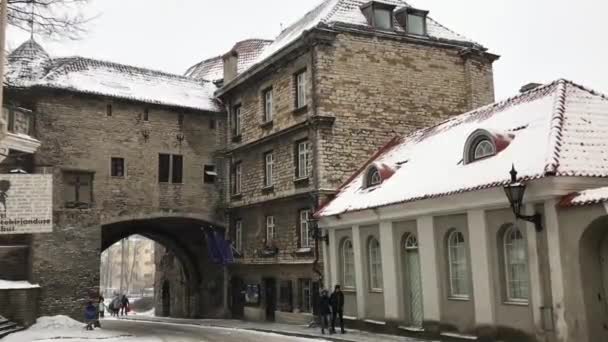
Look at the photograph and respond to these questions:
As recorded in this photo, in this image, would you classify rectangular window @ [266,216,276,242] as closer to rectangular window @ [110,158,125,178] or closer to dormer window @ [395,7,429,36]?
rectangular window @ [110,158,125,178]

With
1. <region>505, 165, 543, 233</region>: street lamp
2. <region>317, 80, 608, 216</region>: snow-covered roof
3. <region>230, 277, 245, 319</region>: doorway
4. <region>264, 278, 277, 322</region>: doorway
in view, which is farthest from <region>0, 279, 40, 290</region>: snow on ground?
<region>505, 165, 543, 233</region>: street lamp

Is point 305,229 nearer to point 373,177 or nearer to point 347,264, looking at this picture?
point 347,264

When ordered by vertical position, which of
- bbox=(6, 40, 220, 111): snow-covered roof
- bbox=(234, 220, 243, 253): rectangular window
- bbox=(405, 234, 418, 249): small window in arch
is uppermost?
bbox=(6, 40, 220, 111): snow-covered roof

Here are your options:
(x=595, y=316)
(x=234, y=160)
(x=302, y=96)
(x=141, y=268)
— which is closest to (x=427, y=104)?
(x=302, y=96)

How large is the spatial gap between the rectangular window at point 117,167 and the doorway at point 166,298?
12.3 meters

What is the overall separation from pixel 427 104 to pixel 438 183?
29.7 feet

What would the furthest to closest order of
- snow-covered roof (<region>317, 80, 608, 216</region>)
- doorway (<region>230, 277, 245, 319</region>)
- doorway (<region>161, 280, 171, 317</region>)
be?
doorway (<region>161, 280, 171, 317</region>) < doorway (<region>230, 277, 245, 319</region>) < snow-covered roof (<region>317, 80, 608, 216</region>)

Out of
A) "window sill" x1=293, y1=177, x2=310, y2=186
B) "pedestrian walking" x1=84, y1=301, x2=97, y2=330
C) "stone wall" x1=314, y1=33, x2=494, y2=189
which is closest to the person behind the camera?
"stone wall" x1=314, y1=33, x2=494, y2=189

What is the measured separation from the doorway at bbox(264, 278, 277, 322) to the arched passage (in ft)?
13.8

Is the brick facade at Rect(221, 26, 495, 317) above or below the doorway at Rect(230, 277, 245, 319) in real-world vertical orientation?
above

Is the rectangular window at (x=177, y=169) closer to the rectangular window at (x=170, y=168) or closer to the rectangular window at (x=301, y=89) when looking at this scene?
the rectangular window at (x=170, y=168)

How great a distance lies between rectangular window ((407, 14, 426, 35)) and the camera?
2670 centimetres

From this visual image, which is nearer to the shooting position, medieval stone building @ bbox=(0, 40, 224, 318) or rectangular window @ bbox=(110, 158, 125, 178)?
medieval stone building @ bbox=(0, 40, 224, 318)

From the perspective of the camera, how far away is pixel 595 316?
45.8 ft
